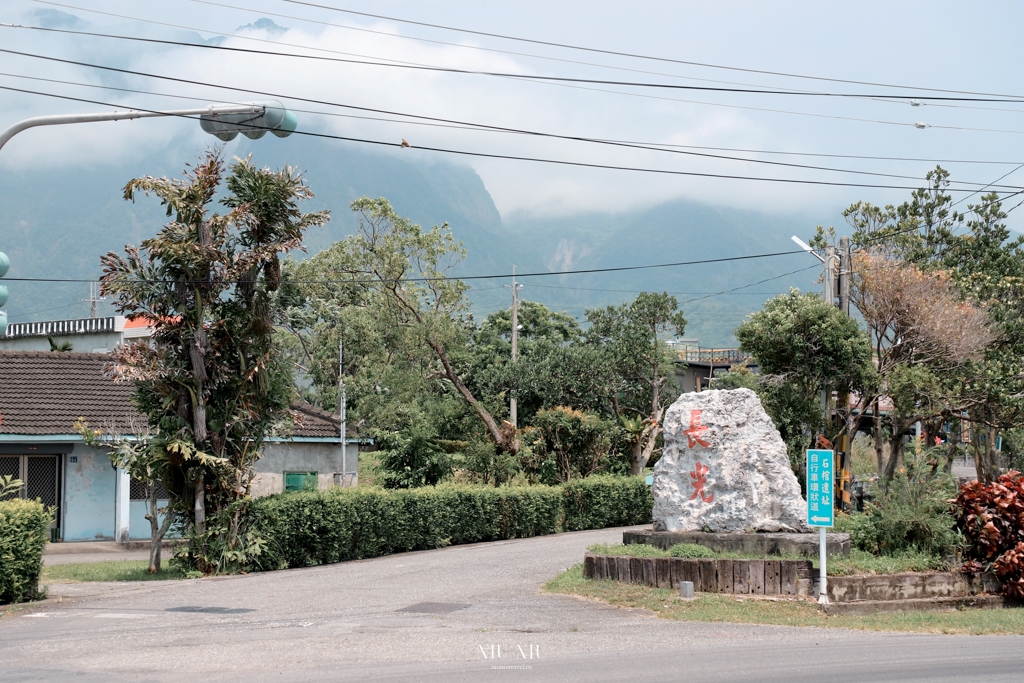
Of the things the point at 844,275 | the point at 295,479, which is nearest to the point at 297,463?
the point at 295,479

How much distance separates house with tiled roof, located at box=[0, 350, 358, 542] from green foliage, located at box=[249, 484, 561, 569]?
4.25 meters

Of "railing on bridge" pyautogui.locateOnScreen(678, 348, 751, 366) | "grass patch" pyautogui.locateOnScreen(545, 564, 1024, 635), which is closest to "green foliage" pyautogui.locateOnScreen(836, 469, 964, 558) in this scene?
"grass patch" pyautogui.locateOnScreen(545, 564, 1024, 635)

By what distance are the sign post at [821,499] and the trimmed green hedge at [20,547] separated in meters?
11.9

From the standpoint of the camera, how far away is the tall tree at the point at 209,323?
1962 cm

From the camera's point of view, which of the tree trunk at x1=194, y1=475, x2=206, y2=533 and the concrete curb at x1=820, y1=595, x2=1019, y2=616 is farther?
the tree trunk at x1=194, y1=475, x2=206, y2=533

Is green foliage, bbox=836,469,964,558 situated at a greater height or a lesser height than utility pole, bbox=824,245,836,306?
lesser

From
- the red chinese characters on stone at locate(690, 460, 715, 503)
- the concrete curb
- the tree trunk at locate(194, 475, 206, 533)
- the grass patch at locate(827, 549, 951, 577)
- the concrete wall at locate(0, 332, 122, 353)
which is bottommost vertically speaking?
the concrete curb

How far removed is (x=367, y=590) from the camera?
17484 millimetres

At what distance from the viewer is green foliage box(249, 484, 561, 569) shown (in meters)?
20.8

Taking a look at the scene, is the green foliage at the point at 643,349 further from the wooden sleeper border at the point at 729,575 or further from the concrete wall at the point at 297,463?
the wooden sleeper border at the point at 729,575

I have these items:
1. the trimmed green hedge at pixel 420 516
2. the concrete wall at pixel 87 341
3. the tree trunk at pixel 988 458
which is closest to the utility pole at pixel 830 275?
the trimmed green hedge at pixel 420 516

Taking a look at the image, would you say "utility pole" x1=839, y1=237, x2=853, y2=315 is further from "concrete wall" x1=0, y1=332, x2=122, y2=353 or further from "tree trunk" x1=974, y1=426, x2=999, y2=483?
"concrete wall" x1=0, y1=332, x2=122, y2=353

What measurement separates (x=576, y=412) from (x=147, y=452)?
19859 mm

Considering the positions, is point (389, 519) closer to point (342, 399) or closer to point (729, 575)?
point (729, 575)
